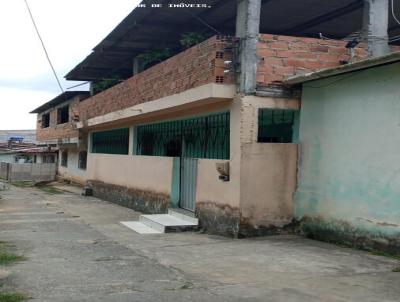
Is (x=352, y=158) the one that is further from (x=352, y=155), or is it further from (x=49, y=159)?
(x=49, y=159)

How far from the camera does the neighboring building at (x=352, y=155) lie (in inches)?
297

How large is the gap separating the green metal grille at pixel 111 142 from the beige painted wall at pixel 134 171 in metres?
0.43

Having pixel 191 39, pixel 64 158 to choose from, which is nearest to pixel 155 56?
pixel 191 39

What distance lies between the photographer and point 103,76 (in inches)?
845

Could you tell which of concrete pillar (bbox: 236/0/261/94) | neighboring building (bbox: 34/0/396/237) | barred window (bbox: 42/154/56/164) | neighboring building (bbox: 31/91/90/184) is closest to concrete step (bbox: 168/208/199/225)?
neighboring building (bbox: 34/0/396/237)

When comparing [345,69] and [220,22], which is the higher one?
[220,22]

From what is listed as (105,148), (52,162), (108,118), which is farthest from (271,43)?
(52,162)

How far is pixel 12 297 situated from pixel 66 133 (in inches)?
887

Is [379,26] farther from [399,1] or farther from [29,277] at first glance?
[29,277]

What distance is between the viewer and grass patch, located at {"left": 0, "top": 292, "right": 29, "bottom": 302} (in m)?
5.12

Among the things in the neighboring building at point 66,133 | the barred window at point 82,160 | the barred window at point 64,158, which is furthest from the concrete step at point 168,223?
the barred window at point 64,158

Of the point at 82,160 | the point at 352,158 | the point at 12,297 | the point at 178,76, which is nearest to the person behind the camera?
the point at 12,297

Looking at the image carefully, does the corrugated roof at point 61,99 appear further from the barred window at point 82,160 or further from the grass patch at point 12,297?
the grass patch at point 12,297

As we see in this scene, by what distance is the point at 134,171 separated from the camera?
15.7m
